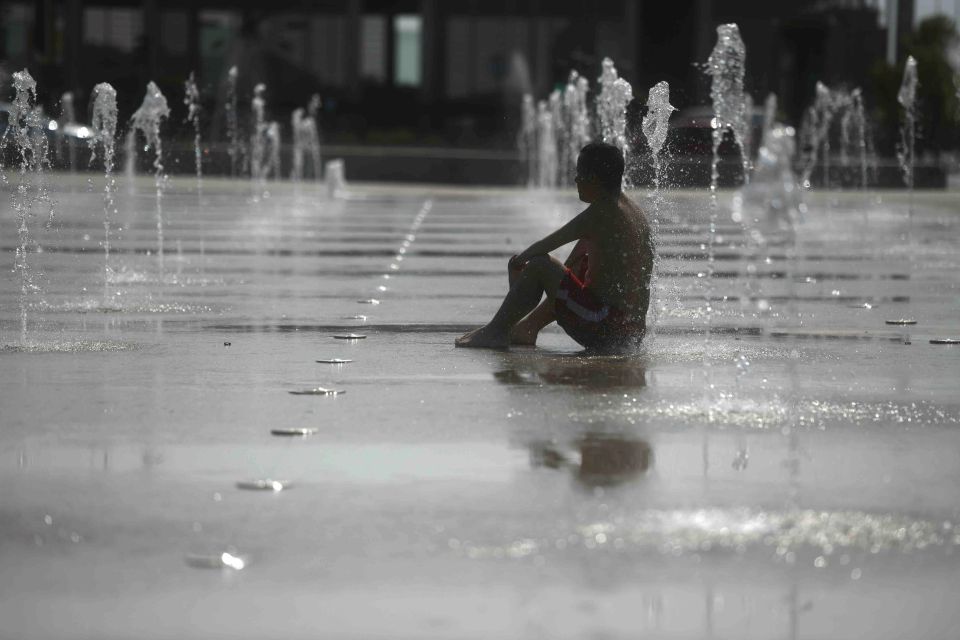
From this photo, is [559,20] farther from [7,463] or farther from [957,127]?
[7,463]

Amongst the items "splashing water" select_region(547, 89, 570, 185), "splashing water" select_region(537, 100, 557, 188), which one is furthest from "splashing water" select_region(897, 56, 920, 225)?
"splashing water" select_region(537, 100, 557, 188)

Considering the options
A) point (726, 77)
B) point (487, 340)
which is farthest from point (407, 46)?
point (487, 340)

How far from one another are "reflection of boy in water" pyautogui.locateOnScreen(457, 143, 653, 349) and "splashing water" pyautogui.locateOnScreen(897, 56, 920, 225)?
54.1 feet

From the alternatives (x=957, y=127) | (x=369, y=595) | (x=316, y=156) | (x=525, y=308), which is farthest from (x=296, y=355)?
(x=957, y=127)

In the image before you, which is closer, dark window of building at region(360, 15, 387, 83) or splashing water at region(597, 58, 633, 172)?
splashing water at region(597, 58, 633, 172)

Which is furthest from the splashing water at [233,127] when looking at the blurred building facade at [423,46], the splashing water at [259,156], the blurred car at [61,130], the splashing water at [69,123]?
the splashing water at [69,123]

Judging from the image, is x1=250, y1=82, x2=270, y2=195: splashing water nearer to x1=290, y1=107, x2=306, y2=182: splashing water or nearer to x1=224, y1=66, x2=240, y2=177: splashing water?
x1=224, y1=66, x2=240, y2=177: splashing water

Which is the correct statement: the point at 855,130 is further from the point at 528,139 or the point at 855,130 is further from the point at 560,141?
the point at 560,141

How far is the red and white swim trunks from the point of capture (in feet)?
30.6

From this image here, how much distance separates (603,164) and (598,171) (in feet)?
0.14

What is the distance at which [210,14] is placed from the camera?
57.4 metres

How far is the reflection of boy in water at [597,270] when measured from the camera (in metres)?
9.34

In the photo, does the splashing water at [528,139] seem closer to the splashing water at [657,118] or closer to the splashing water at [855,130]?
the splashing water at [855,130]

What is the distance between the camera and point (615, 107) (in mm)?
20016
